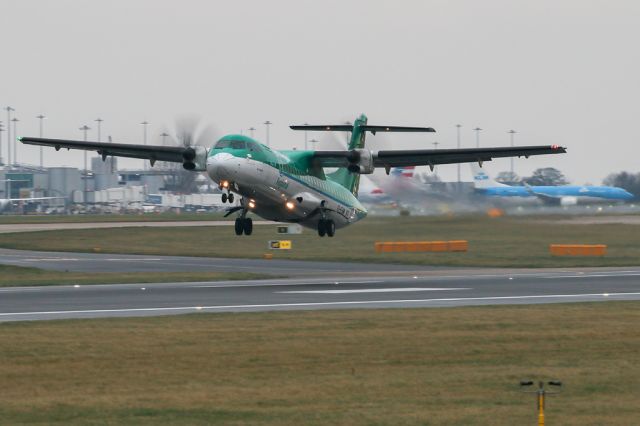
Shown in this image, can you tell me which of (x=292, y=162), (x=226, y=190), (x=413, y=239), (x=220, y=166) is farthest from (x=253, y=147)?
(x=413, y=239)

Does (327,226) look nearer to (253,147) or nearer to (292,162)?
(292,162)

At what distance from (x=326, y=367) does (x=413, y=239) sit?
148 ft

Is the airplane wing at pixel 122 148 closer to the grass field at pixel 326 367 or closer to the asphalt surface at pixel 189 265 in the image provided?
the asphalt surface at pixel 189 265

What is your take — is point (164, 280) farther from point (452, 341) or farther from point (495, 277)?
point (452, 341)

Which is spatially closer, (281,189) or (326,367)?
(326,367)

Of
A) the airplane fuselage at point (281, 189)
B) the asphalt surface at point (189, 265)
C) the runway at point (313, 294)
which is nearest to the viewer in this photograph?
the runway at point (313, 294)

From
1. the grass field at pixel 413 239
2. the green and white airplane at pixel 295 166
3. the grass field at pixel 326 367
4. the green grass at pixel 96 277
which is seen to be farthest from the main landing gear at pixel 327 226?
the grass field at pixel 326 367

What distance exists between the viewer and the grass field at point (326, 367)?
18453mm

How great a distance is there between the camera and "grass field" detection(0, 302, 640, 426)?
1845 centimetres

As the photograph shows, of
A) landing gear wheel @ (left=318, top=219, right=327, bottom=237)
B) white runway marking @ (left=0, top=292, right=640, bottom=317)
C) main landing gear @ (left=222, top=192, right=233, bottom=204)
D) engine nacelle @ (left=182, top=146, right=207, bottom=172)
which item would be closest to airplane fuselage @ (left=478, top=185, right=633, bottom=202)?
landing gear wheel @ (left=318, top=219, right=327, bottom=237)

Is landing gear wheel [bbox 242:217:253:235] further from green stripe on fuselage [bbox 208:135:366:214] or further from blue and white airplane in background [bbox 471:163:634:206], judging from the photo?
blue and white airplane in background [bbox 471:163:634:206]

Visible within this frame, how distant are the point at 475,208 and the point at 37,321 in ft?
164

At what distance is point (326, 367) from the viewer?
921 inches

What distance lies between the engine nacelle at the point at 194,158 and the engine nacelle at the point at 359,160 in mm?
7253
